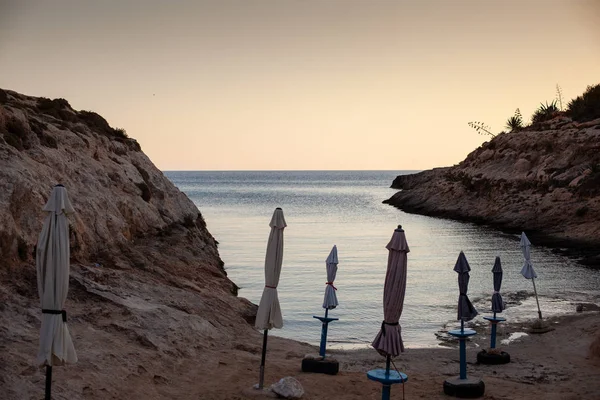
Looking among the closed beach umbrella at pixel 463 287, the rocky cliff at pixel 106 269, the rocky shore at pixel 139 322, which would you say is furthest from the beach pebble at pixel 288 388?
the closed beach umbrella at pixel 463 287

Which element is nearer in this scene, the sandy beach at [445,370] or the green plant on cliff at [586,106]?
the sandy beach at [445,370]

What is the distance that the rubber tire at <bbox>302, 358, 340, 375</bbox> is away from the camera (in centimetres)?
1451

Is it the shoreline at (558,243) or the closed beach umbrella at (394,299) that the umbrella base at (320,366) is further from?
the shoreline at (558,243)

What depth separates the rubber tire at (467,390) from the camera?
43.2 feet

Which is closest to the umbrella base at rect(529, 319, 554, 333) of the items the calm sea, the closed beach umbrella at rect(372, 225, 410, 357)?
the calm sea

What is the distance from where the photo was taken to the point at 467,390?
13188 mm

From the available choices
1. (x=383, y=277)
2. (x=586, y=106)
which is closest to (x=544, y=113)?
(x=586, y=106)

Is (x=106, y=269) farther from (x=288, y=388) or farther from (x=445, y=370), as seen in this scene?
(x=445, y=370)

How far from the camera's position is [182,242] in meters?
23.8

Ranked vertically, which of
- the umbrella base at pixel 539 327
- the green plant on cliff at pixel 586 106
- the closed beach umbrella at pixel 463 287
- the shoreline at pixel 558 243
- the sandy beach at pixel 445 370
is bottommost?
the sandy beach at pixel 445 370

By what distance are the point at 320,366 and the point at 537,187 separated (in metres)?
46.1

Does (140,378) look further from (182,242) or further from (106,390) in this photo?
(182,242)

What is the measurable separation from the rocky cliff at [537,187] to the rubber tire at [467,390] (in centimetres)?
2317

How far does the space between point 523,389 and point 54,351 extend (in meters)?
9.16
